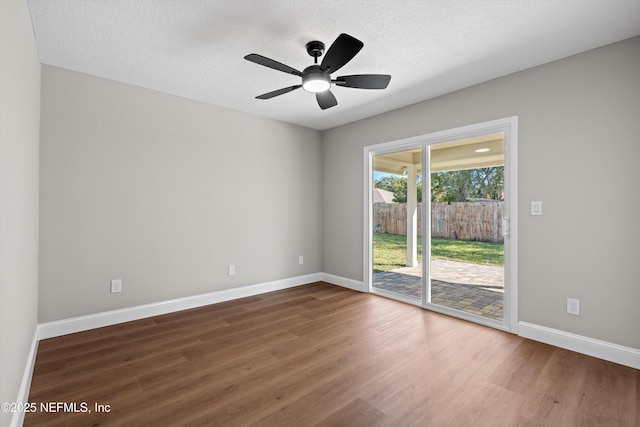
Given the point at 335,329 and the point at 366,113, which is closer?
the point at 335,329

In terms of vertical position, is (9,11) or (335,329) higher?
(9,11)

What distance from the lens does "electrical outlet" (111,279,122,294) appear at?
3.10m

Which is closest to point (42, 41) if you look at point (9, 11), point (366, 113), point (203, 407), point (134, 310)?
point (9, 11)

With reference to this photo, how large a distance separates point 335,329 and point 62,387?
2.17 m

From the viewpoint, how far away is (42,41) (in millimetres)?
2396

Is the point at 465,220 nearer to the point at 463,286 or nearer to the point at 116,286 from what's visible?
the point at 463,286

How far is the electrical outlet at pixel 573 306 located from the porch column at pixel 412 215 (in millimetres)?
1646

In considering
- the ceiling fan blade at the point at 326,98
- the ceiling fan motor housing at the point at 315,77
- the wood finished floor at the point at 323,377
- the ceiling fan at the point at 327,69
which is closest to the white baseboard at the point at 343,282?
the wood finished floor at the point at 323,377

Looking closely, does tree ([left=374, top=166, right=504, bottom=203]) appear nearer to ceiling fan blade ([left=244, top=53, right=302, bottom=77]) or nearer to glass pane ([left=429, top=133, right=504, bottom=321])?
glass pane ([left=429, top=133, right=504, bottom=321])

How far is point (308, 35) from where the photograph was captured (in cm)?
233

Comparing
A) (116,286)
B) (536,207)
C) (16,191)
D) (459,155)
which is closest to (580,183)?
(536,207)

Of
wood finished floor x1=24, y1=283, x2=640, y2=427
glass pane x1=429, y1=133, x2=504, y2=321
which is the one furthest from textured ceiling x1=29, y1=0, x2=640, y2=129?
wood finished floor x1=24, y1=283, x2=640, y2=427

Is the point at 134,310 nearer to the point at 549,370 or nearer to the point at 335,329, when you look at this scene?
the point at 335,329

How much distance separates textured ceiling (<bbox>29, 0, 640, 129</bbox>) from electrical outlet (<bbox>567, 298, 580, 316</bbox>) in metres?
2.15
